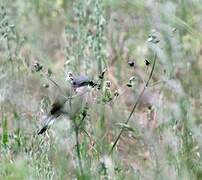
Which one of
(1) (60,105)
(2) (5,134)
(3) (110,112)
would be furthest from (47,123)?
(2) (5,134)

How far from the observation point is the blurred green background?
2.53 meters

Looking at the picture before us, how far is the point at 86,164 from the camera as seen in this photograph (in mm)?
2547

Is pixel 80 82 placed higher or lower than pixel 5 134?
higher

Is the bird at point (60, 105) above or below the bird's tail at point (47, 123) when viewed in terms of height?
above

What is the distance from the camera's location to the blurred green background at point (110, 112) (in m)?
2.53

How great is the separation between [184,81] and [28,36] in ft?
3.73

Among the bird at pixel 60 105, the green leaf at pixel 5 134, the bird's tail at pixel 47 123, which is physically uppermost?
the bird at pixel 60 105

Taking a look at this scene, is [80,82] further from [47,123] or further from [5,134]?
[5,134]

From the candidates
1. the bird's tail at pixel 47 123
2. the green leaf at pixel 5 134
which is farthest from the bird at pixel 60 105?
the green leaf at pixel 5 134

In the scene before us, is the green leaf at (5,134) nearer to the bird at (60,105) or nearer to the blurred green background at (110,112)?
the blurred green background at (110,112)

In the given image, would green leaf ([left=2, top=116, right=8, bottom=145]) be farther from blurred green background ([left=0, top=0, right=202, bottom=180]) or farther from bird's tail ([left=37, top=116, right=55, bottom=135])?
bird's tail ([left=37, top=116, right=55, bottom=135])

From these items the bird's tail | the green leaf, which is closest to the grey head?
the bird's tail

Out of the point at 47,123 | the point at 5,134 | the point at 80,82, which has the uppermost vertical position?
the point at 80,82

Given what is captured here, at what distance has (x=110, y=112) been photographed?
2.57 meters
